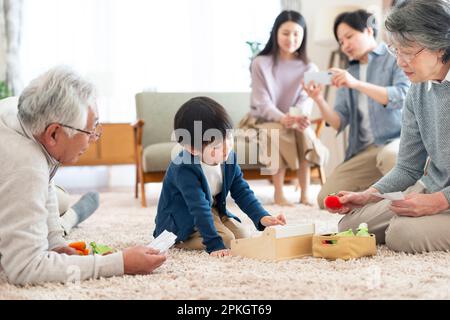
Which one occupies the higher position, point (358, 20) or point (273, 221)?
point (358, 20)

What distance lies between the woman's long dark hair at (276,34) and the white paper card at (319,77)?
63cm

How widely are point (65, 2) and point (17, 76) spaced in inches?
36.2

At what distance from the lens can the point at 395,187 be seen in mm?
2295

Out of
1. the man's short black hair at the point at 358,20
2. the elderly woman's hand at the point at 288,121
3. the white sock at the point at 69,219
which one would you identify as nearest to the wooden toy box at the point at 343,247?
the white sock at the point at 69,219

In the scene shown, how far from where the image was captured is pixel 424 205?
2.03 m

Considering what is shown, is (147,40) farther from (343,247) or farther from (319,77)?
(343,247)

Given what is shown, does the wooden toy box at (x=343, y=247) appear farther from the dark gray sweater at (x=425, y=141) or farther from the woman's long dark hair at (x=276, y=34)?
the woman's long dark hair at (x=276, y=34)

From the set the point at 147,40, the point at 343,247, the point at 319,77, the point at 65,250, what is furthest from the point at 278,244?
the point at 147,40

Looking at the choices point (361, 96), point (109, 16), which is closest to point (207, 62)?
point (109, 16)

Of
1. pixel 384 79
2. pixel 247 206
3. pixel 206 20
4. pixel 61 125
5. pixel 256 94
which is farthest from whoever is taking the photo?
pixel 206 20

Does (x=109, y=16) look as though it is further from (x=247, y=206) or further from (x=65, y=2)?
(x=247, y=206)

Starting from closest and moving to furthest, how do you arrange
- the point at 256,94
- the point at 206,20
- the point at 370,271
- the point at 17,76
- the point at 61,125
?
the point at 61,125
the point at 370,271
the point at 256,94
the point at 17,76
the point at 206,20

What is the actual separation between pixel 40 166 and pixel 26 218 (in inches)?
5.4

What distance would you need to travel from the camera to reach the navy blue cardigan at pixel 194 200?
6.81 ft
